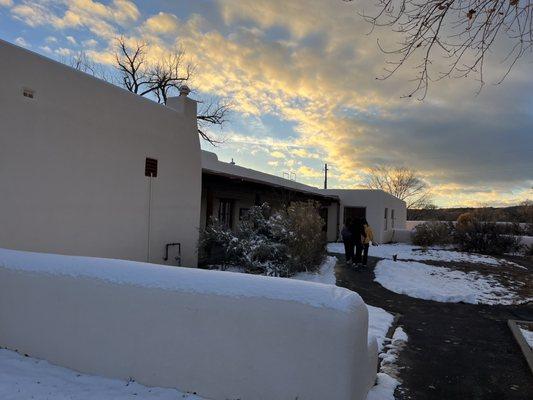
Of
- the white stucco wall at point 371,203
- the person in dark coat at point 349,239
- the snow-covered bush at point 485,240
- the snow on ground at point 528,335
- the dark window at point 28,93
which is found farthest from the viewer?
the white stucco wall at point 371,203

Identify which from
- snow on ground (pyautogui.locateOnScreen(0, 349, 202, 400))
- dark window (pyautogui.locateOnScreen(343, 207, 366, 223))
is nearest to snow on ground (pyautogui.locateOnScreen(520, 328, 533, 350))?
snow on ground (pyautogui.locateOnScreen(0, 349, 202, 400))

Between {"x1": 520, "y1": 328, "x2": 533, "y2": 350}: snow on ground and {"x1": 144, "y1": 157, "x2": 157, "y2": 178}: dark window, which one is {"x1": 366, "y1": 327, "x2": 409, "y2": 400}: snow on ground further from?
{"x1": 144, "y1": 157, "x2": 157, "y2": 178}: dark window

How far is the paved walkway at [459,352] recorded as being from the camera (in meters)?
4.41

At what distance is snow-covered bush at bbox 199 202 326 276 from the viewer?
1107 cm

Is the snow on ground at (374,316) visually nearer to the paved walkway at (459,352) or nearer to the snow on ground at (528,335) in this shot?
the paved walkway at (459,352)

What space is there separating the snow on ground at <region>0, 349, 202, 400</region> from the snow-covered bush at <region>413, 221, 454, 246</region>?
22922 mm

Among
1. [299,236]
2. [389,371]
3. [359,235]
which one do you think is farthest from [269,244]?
[389,371]

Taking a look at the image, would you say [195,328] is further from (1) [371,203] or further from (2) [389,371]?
(1) [371,203]

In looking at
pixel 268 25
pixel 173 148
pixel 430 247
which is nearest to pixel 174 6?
pixel 268 25

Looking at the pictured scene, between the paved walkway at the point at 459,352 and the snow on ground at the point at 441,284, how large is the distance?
52 centimetres

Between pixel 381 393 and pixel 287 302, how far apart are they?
1.56 m

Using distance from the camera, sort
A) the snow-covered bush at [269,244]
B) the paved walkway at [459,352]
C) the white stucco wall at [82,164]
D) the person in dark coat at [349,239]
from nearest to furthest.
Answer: the paved walkway at [459,352] < the white stucco wall at [82,164] < the snow-covered bush at [269,244] < the person in dark coat at [349,239]

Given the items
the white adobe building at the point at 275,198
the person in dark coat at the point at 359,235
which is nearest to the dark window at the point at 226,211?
the white adobe building at the point at 275,198

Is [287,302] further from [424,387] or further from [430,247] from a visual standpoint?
[430,247]
